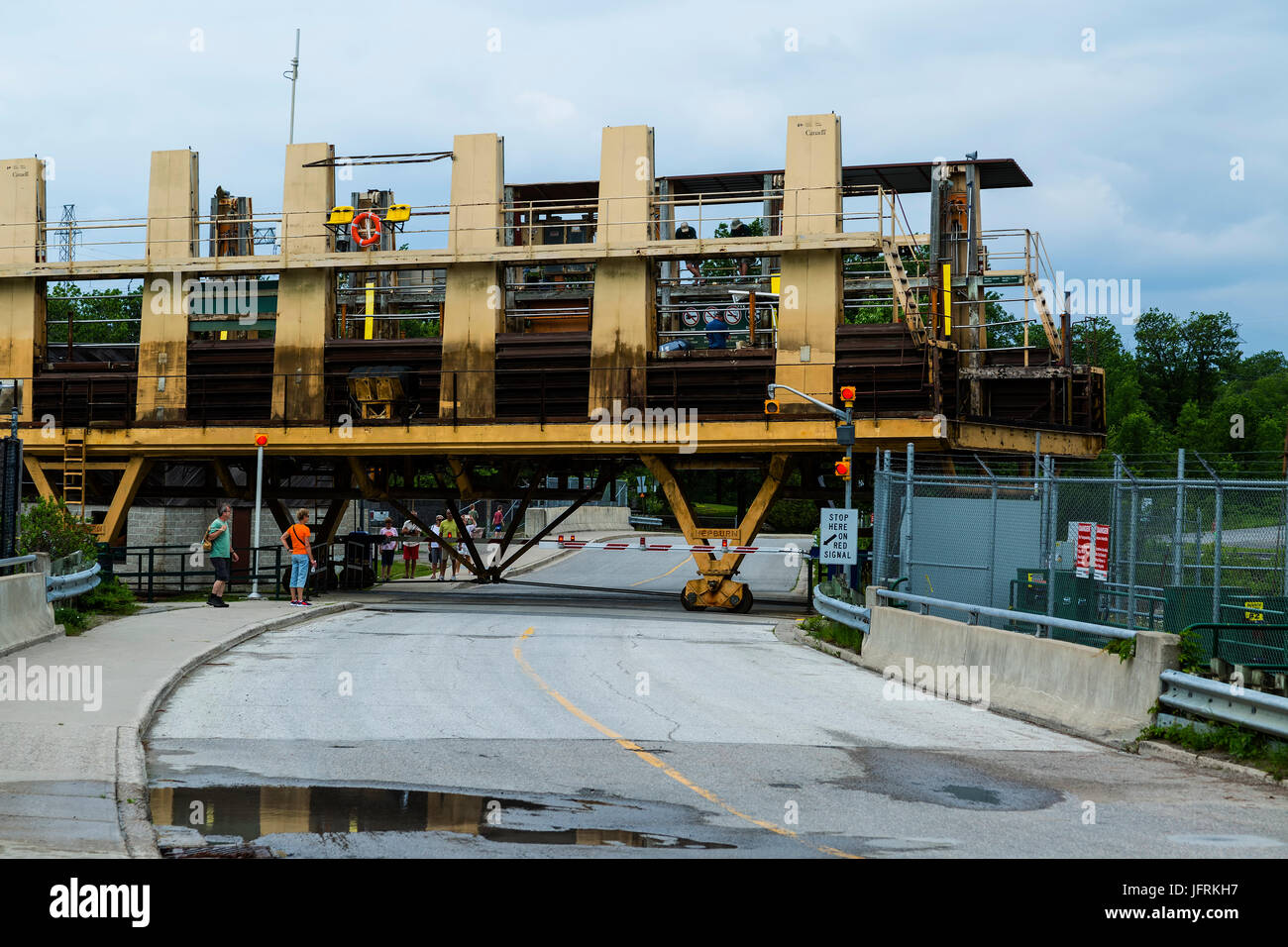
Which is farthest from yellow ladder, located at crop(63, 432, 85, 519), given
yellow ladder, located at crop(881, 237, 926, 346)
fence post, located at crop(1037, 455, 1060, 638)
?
fence post, located at crop(1037, 455, 1060, 638)

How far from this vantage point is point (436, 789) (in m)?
9.20

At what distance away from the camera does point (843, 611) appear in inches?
820

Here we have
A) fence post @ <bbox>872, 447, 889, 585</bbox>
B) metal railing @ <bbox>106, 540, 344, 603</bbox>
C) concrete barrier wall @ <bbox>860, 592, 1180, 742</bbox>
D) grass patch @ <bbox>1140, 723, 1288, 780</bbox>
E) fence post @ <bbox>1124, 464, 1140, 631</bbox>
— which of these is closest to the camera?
grass patch @ <bbox>1140, 723, 1288, 780</bbox>

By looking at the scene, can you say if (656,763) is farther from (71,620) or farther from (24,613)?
(71,620)

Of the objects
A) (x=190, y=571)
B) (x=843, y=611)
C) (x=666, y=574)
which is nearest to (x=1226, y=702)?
(x=843, y=611)

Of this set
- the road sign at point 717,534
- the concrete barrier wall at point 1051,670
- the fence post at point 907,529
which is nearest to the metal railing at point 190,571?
the road sign at point 717,534

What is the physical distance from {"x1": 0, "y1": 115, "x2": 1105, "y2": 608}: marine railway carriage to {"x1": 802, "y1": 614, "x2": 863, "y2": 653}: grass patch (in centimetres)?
533

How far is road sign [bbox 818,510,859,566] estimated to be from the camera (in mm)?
23562

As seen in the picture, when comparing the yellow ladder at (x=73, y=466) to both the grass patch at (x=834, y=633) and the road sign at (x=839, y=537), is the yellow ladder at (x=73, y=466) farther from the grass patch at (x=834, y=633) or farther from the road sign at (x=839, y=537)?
the grass patch at (x=834, y=633)

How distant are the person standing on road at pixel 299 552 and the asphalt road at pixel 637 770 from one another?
20.3 feet

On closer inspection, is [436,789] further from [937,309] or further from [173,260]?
[173,260]

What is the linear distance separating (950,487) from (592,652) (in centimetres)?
975

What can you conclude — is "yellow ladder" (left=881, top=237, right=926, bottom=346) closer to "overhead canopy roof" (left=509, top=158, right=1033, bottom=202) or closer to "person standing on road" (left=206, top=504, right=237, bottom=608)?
"overhead canopy roof" (left=509, top=158, right=1033, bottom=202)

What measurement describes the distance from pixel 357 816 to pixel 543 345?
69.3 ft
